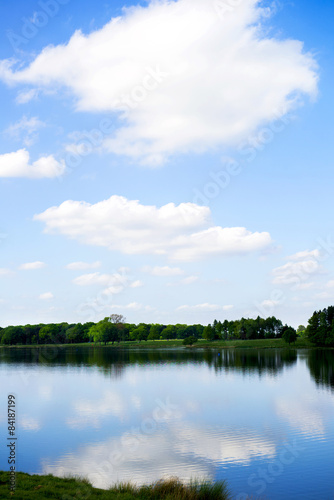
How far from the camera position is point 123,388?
176ft

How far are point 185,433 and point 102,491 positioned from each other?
45.8 ft

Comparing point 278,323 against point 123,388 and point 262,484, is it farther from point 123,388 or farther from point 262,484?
point 262,484

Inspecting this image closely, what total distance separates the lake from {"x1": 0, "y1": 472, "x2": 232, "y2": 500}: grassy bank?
6.71 feet

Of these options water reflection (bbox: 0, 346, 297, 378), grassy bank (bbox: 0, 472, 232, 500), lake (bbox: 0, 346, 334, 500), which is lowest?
water reflection (bbox: 0, 346, 297, 378)

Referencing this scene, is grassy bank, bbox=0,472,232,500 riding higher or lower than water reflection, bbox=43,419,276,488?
higher

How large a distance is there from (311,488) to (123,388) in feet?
119

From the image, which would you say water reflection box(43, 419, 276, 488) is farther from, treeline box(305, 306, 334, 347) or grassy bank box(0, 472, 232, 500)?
treeline box(305, 306, 334, 347)

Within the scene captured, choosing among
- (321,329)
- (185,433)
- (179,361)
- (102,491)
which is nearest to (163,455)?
(185,433)

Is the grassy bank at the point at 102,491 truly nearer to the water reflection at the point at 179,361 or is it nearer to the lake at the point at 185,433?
the lake at the point at 185,433

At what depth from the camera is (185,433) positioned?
99.3ft

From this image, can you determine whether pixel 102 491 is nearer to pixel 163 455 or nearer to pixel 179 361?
pixel 163 455

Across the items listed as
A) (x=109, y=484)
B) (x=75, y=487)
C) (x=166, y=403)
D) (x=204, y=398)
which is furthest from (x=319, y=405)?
(x=75, y=487)

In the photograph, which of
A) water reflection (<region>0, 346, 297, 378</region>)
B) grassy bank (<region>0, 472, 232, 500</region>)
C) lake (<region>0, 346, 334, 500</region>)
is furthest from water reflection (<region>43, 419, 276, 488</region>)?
water reflection (<region>0, 346, 297, 378</region>)

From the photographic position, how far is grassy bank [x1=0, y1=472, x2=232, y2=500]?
15977mm
